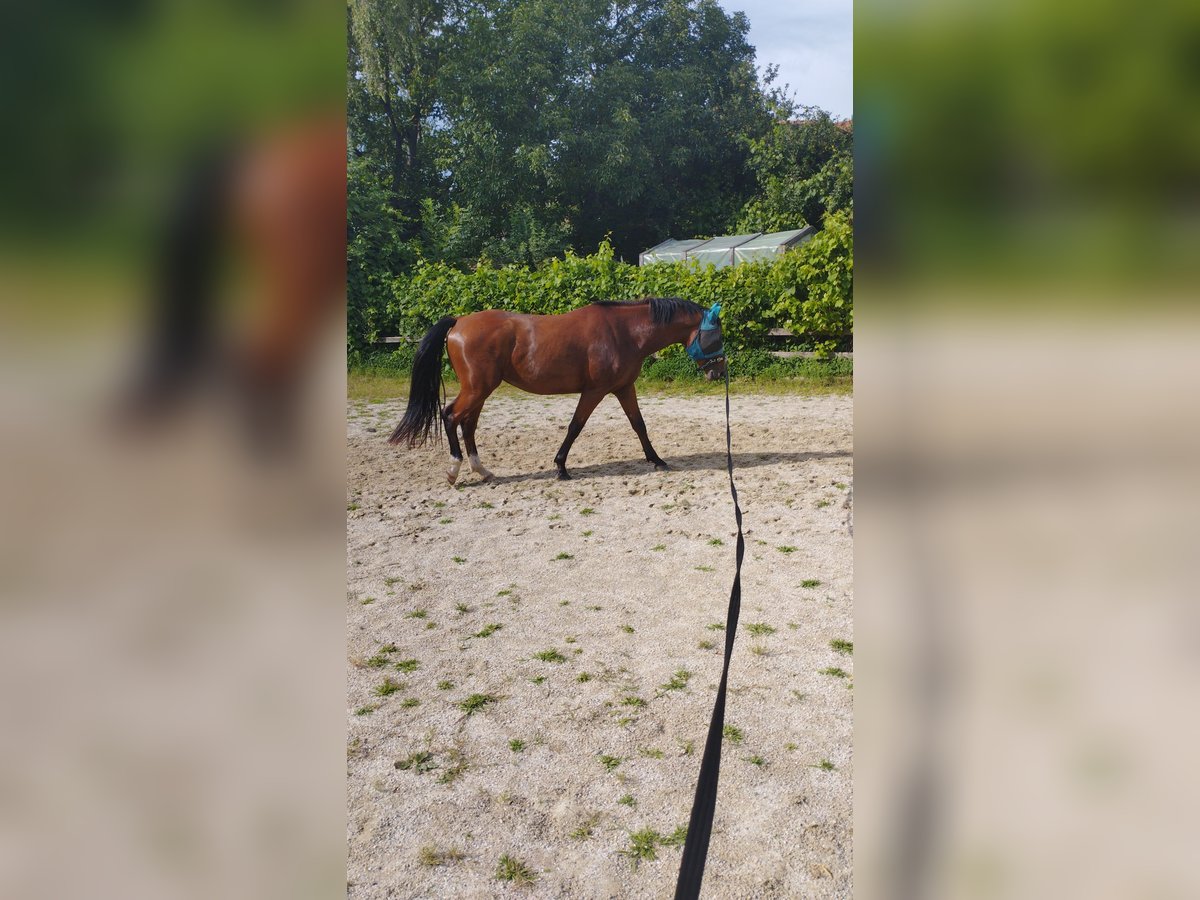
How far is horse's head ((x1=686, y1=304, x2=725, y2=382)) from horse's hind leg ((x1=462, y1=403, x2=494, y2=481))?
1.85m

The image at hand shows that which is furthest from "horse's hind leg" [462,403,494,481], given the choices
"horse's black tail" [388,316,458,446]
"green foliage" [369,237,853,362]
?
"green foliage" [369,237,853,362]

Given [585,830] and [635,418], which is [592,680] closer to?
[585,830]

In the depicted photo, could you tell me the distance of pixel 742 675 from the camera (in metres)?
3.40

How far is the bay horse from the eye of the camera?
690 centimetres

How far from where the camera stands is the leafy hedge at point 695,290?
42.2 ft

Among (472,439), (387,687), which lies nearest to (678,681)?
(387,687)

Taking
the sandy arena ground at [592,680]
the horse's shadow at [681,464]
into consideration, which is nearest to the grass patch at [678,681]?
the sandy arena ground at [592,680]

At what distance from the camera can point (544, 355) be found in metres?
6.98
